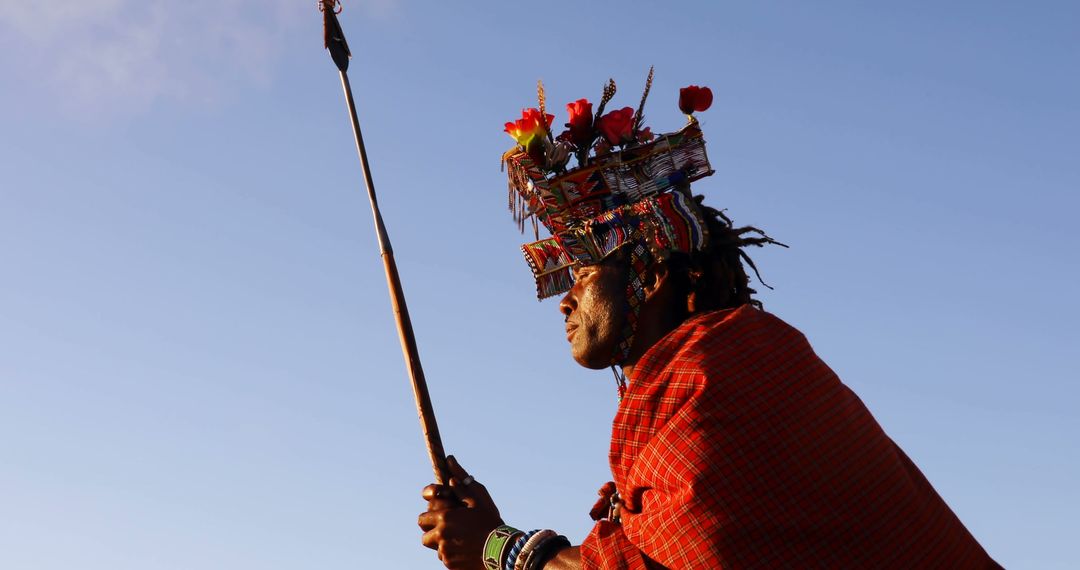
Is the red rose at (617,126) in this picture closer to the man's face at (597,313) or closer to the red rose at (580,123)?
the red rose at (580,123)

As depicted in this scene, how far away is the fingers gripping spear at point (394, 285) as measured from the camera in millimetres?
6590

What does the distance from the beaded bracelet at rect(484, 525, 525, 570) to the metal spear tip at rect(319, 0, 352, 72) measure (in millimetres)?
2652

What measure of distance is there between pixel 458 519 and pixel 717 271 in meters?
1.84

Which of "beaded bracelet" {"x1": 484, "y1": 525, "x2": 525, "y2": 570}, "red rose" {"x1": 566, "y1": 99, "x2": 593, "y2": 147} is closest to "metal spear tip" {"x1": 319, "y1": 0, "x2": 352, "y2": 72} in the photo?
"red rose" {"x1": 566, "y1": 99, "x2": 593, "y2": 147}

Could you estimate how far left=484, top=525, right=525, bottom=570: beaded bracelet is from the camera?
613cm

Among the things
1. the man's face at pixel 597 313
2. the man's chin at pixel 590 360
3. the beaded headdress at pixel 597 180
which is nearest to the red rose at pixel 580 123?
the beaded headdress at pixel 597 180

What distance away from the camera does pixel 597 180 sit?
727 centimetres

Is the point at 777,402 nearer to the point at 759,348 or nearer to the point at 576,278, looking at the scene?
the point at 759,348

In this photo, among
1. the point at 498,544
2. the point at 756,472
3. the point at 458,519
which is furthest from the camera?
the point at 458,519

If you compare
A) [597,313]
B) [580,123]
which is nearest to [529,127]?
[580,123]

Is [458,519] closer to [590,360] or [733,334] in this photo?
[590,360]

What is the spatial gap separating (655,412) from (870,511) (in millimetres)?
998

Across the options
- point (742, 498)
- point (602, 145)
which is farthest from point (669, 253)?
point (742, 498)

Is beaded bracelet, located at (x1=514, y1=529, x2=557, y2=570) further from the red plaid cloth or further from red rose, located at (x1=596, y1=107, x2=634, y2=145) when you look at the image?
red rose, located at (x1=596, y1=107, x2=634, y2=145)
